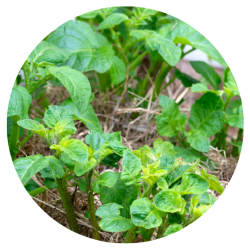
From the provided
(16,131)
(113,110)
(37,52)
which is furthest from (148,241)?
(113,110)

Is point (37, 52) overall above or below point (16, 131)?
above

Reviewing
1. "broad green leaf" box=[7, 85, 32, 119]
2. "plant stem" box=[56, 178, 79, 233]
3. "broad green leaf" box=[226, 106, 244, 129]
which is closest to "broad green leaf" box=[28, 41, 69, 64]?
"broad green leaf" box=[7, 85, 32, 119]

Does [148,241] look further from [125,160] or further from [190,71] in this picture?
[190,71]

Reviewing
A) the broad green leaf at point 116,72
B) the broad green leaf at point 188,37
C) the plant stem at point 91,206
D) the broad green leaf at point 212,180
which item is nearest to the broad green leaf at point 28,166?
the plant stem at point 91,206

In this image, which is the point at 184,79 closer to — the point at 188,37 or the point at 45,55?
the point at 188,37

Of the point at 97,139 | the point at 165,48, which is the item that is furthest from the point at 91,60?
the point at 97,139
